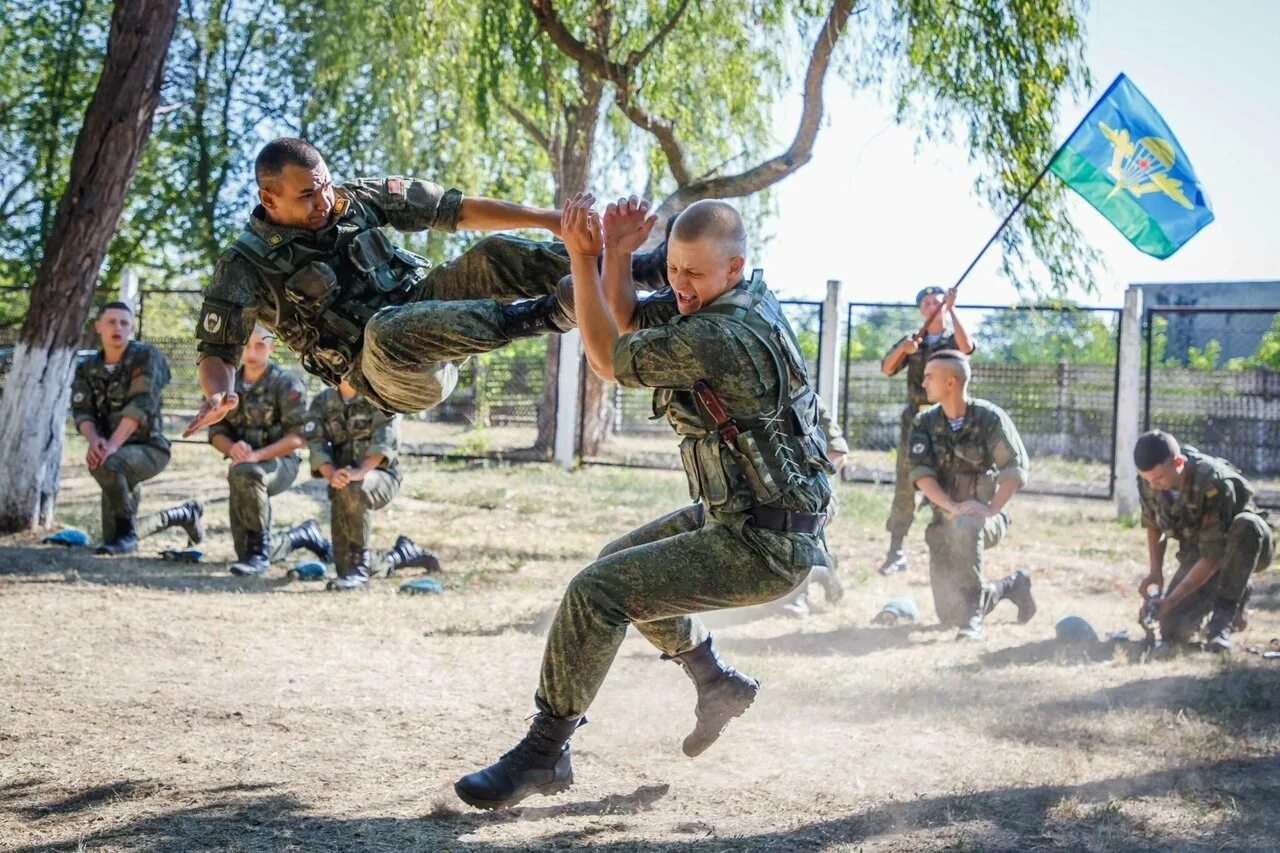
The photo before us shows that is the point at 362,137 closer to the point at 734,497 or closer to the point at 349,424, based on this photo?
the point at 349,424

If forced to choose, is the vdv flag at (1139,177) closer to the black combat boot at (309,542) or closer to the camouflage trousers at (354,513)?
the camouflage trousers at (354,513)

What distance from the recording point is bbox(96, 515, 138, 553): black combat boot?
9539 millimetres

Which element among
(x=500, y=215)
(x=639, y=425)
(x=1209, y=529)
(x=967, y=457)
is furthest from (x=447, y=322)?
(x=639, y=425)

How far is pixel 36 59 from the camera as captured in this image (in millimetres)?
24984

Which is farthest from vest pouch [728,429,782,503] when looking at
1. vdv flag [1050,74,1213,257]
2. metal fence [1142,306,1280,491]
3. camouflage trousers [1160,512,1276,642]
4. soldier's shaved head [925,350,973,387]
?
metal fence [1142,306,1280,491]

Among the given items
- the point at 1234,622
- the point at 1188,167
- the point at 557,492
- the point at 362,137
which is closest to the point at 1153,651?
the point at 1234,622

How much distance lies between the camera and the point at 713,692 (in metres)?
4.23

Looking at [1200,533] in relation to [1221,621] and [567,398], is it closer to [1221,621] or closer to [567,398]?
[1221,621]

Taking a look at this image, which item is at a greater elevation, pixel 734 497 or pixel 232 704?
pixel 734 497

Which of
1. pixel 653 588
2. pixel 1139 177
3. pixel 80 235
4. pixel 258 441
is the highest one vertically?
pixel 1139 177

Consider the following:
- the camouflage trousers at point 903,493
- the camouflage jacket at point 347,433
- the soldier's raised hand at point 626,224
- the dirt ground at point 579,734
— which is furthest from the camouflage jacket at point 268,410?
the soldier's raised hand at point 626,224

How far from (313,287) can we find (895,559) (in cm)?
654

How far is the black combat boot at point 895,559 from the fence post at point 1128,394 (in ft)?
13.3

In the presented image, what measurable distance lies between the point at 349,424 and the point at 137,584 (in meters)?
1.76
